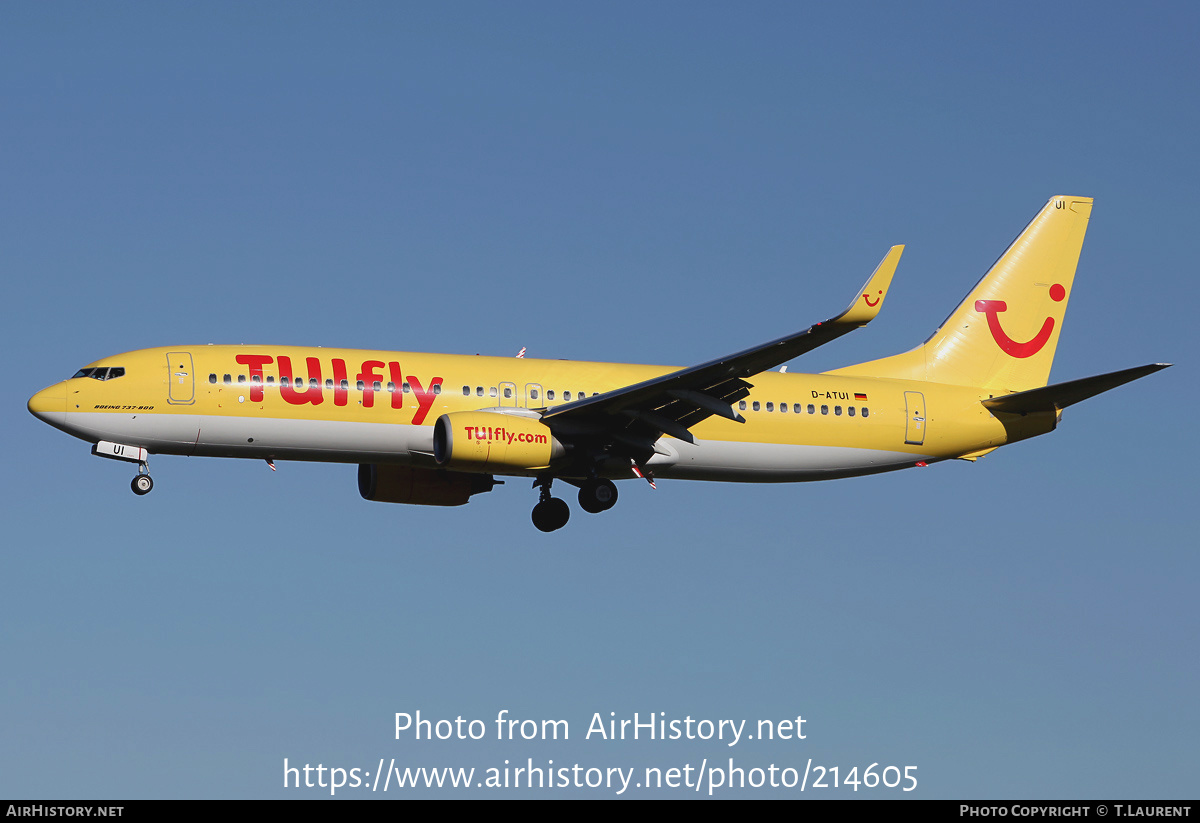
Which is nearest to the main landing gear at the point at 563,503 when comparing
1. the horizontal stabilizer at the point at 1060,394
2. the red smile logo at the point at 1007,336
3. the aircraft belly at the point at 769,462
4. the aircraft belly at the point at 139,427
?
the aircraft belly at the point at 769,462

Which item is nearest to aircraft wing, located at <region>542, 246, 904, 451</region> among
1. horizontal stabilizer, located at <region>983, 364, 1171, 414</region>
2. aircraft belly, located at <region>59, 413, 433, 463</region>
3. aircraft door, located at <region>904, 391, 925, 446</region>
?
aircraft belly, located at <region>59, 413, 433, 463</region>

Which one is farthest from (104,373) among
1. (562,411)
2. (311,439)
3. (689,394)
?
(689,394)

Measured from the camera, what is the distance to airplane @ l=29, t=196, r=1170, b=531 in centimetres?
3938

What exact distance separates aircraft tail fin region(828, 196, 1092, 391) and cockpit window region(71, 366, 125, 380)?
20.6 metres

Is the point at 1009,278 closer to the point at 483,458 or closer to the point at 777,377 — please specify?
the point at 777,377

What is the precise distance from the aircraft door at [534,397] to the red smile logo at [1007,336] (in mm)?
15518

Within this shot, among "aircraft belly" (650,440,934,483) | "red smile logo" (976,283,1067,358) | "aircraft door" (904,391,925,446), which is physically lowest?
"aircraft belly" (650,440,934,483)

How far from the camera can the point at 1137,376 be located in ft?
131

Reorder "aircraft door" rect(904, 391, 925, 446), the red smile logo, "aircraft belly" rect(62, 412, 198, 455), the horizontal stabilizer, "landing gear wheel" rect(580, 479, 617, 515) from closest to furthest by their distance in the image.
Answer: "aircraft belly" rect(62, 412, 198, 455) → the horizontal stabilizer → "landing gear wheel" rect(580, 479, 617, 515) → "aircraft door" rect(904, 391, 925, 446) → the red smile logo

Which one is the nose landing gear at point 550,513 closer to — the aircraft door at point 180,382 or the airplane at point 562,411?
the airplane at point 562,411

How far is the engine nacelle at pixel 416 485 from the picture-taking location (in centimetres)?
4469

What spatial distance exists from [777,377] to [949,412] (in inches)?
217

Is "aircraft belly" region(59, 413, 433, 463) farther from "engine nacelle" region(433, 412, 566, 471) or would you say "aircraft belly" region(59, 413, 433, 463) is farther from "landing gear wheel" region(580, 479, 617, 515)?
"landing gear wheel" region(580, 479, 617, 515)

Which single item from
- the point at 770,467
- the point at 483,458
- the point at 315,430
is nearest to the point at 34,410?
the point at 315,430
